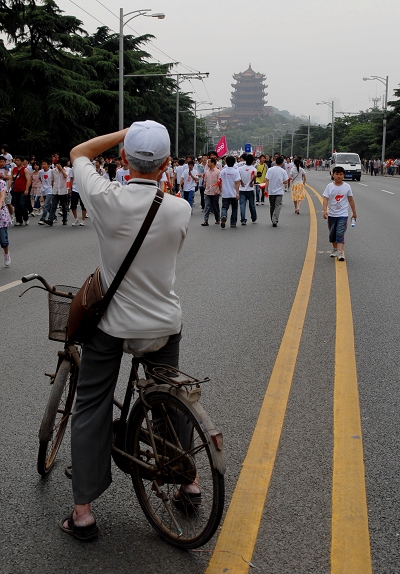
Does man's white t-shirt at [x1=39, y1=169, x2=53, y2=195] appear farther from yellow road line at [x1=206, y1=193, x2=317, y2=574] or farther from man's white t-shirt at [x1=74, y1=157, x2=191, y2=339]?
man's white t-shirt at [x1=74, y1=157, x2=191, y2=339]

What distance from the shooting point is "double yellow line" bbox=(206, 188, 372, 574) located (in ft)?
10.0

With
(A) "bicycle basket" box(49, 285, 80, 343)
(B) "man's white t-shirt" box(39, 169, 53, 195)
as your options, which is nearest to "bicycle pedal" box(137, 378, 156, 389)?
(A) "bicycle basket" box(49, 285, 80, 343)

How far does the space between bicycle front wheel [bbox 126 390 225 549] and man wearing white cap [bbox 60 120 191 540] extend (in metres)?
0.15

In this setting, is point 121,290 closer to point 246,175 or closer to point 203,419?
point 203,419

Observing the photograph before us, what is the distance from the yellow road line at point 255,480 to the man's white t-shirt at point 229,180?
11113 mm

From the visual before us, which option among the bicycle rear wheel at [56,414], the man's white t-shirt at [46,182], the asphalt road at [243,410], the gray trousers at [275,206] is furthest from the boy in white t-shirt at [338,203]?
the man's white t-shirt at [46,182]

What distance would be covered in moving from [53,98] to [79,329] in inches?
1293

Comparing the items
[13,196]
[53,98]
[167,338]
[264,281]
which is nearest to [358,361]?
[167,338]

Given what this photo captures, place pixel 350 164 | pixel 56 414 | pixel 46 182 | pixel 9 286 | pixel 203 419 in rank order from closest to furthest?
1. pixel 203 419
2. pixel 56 414
3. pixel 9 286
4. pixel 46 182
5. pixel 350 164

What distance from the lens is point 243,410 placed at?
4.75m

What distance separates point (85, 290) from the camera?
3.12 meters

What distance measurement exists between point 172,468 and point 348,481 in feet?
3.53

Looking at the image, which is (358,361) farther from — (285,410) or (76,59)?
(76,59)

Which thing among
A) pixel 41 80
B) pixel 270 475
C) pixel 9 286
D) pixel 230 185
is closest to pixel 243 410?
pixel 270 475
